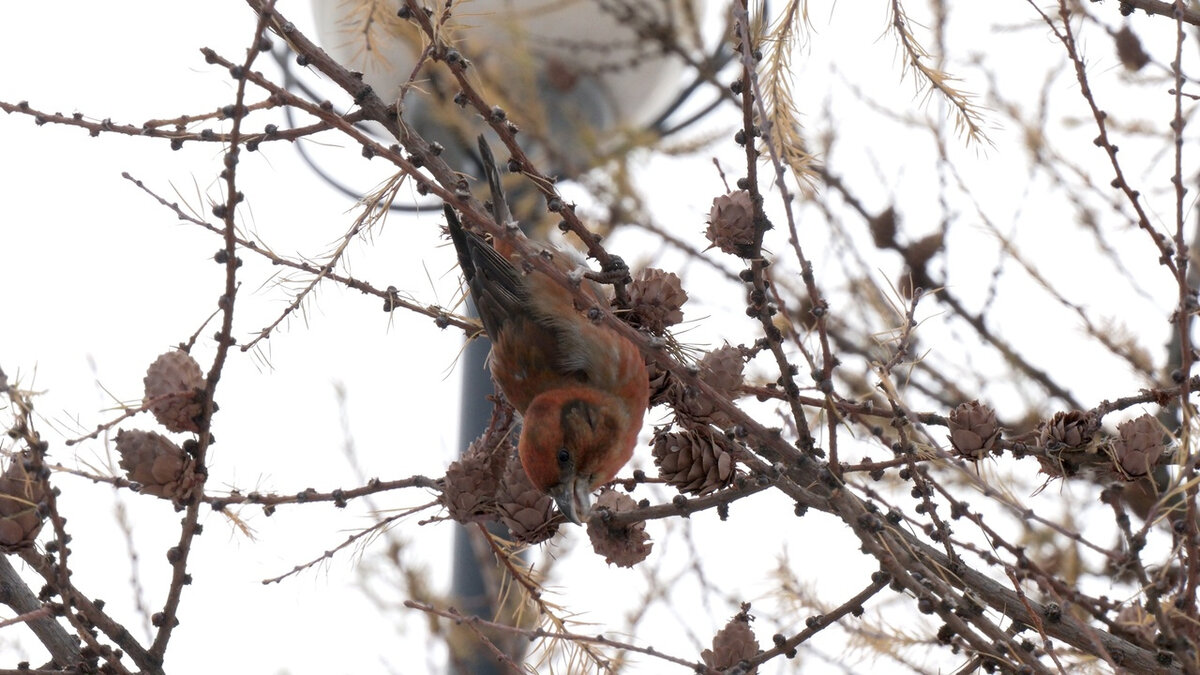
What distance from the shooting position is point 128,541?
198 centimetres

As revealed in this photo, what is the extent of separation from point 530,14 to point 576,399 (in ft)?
4.28

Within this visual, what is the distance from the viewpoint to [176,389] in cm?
129

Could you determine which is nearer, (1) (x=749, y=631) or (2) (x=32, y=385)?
(2) (x=32, y=385)

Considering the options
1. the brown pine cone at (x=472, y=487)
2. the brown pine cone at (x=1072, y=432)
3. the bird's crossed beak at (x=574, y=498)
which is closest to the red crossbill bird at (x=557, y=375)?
the bird's crossed beak at (x=574, y=498)

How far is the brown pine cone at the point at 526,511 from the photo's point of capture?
4.82 feet

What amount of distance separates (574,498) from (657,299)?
311mm

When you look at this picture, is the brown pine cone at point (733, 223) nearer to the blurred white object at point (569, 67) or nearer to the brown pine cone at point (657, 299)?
the brown pine cone at point (657, 299)

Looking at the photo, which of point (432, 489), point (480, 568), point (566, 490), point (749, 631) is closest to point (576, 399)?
point (566, 490)

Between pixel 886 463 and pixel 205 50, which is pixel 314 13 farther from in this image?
pixel 886 463

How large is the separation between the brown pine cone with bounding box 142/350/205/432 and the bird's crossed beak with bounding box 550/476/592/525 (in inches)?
20.0

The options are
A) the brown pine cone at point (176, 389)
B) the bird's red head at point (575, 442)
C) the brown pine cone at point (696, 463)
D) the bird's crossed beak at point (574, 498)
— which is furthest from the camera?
the bird's red head at point (575, 442)

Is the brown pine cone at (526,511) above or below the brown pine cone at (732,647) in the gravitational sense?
above

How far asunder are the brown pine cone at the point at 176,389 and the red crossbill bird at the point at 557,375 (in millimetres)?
484

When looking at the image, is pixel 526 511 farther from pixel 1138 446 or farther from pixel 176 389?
pixel 1138 446
